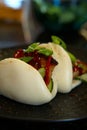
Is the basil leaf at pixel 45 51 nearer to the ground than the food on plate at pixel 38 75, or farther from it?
farther from it

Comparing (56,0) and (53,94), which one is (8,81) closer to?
(53,94)

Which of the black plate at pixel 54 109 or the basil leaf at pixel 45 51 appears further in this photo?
the basil leaf at pixel 45 51

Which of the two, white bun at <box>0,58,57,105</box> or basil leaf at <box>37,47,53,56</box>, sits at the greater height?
basil leaf at <box>37,47,53,56</box>

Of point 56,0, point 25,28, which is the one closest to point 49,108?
point 56,0

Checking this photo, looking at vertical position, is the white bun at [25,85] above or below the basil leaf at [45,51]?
below

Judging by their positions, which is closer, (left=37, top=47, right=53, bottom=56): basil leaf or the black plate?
the black plate
